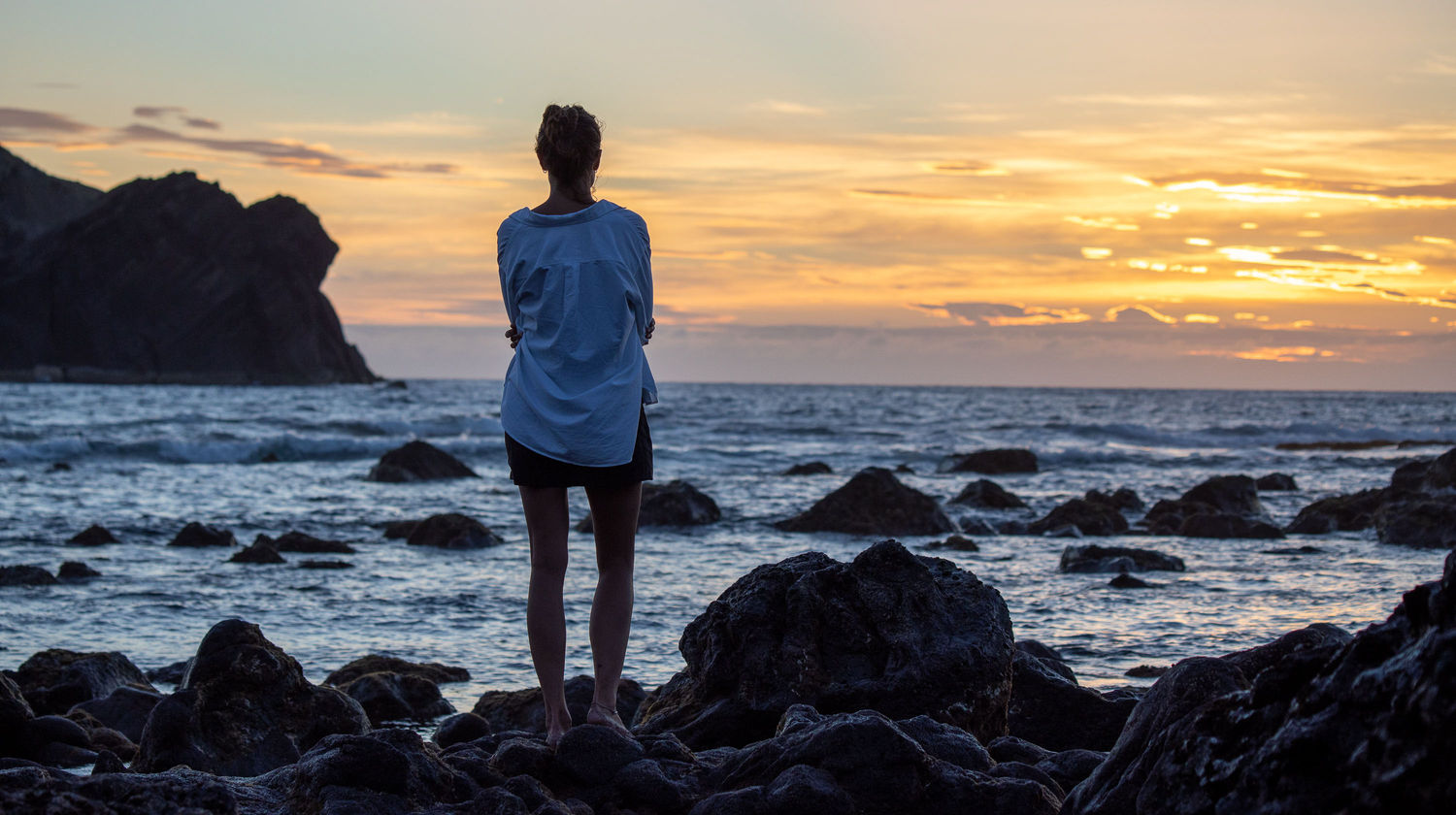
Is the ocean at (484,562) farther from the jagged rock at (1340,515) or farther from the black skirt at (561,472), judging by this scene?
the black skirt at (561,472)

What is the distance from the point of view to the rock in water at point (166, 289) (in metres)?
102

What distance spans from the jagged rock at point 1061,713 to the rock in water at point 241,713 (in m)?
2.70

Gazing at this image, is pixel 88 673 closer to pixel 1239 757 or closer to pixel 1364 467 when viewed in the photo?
pixel 1239 757

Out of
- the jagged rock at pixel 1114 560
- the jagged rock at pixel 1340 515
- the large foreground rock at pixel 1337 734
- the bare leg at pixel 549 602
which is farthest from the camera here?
the jagged rock at pixel 1340 515

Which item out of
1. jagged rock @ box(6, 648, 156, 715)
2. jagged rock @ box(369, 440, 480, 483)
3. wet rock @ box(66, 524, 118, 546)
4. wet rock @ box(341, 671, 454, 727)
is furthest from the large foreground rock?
jagged rock @ box(369, 440, 480, 483)

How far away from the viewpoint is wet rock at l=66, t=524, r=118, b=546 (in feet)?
37.2

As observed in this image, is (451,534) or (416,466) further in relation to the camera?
(416,466)

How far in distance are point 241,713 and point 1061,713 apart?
10.8 feet

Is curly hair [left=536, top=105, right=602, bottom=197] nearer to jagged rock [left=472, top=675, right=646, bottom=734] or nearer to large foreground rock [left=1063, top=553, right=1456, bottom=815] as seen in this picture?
large foreground rock [left=1063, top=553, right=1456, bottom=815]

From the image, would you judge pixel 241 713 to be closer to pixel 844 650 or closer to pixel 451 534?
pixel 844 650

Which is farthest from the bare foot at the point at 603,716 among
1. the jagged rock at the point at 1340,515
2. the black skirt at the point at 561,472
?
the jagged rock at the point at 1340,515

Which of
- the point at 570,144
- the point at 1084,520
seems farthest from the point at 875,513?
the point at 570,144

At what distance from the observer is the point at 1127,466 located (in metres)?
26.2

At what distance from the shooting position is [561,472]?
11.5ft
